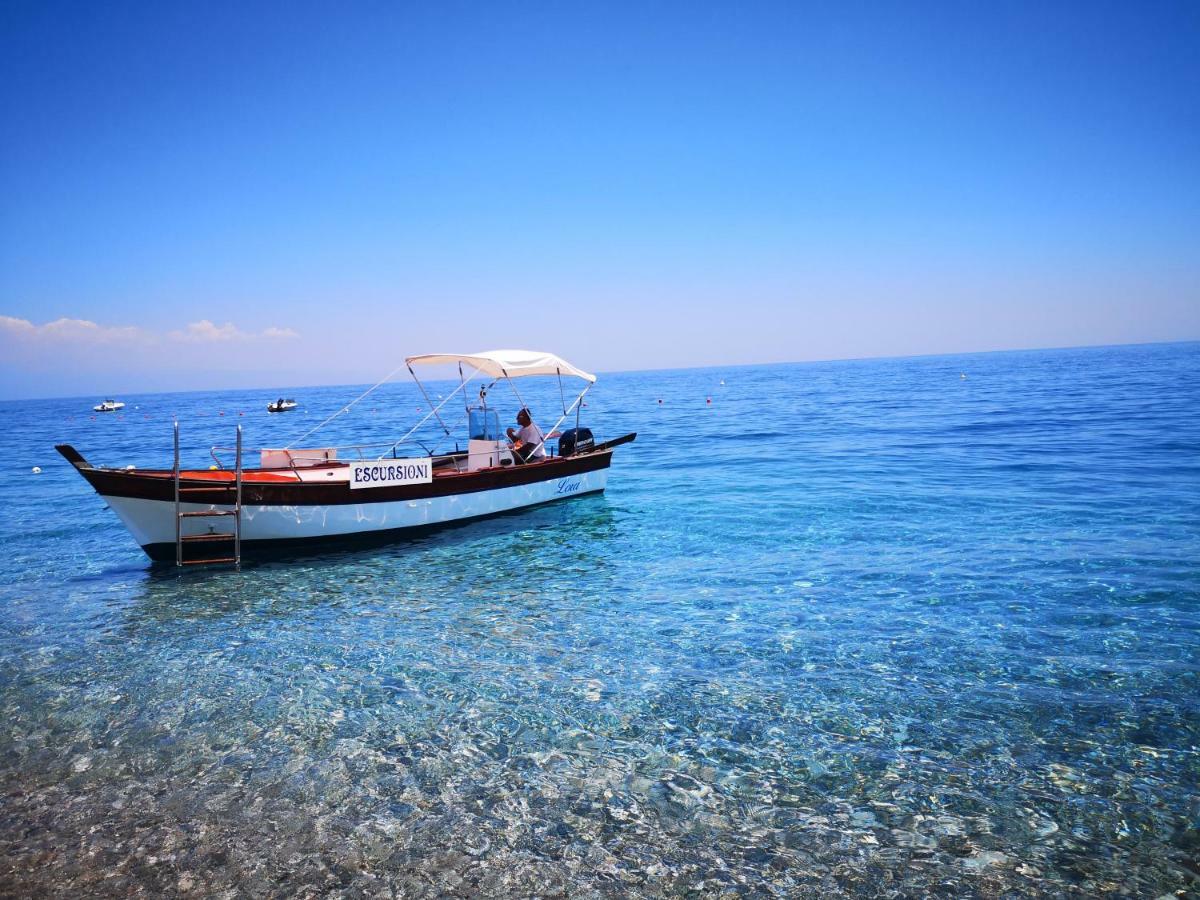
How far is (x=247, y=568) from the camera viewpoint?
14.0m

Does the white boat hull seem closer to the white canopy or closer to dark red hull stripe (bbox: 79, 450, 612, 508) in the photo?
dark red hull stripe (bbox: 79, 450, 612, 508)

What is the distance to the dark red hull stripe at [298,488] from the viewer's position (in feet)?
42.3

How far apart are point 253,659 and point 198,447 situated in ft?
144

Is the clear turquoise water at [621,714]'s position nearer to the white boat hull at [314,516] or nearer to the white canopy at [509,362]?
the white boat hull at [314,516]

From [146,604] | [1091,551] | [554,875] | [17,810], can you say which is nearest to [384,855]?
[554,875]

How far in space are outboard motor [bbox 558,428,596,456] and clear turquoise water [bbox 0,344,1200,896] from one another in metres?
4.58

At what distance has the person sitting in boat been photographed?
19219 mm

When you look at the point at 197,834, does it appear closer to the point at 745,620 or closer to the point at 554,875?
the point at 554,875

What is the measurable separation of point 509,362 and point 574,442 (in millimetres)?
3927

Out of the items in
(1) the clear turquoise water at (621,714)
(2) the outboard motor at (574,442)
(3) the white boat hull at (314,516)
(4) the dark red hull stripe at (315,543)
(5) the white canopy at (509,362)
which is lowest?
(1) the clear turquoise water at (621,714)

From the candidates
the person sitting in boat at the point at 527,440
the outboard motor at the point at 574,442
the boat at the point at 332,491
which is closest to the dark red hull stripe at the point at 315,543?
the boat at the point at 332,491

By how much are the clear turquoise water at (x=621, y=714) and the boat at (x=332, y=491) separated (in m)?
0.76

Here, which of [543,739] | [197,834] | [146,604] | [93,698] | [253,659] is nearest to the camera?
[197,834]

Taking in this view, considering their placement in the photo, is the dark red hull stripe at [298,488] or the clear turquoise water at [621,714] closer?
the clear turquoise water at [621,714]
